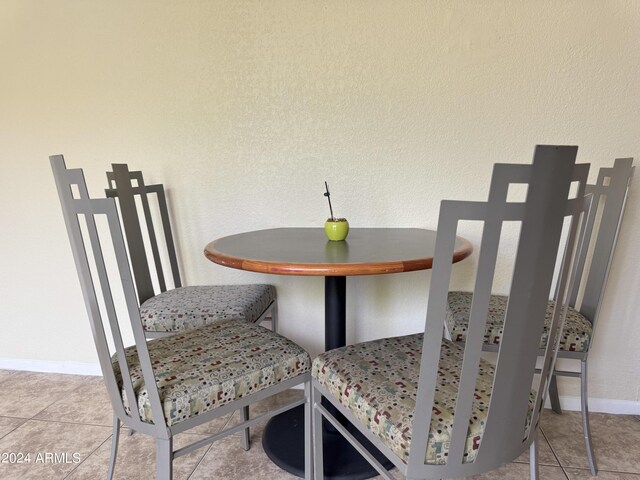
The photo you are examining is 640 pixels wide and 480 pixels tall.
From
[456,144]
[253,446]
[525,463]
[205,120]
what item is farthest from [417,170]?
[253,446]

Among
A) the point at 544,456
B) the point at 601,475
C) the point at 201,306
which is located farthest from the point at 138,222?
the point at 601,475

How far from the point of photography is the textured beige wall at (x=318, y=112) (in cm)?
164

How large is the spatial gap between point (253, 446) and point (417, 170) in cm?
143

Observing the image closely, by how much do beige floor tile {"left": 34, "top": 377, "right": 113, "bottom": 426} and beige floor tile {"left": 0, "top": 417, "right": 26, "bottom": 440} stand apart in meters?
0.07

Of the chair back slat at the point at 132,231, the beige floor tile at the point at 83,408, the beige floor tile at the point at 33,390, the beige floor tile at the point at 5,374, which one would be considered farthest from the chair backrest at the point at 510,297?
the beige floor tile at the point at 5,374

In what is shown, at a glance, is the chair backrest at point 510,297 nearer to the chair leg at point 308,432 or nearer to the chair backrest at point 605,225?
the chair leg at point 308,432

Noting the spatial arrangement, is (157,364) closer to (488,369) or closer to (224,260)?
(224,260)

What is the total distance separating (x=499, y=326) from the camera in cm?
146

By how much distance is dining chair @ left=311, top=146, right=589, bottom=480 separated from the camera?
0.72m

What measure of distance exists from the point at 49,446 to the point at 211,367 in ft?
3.81

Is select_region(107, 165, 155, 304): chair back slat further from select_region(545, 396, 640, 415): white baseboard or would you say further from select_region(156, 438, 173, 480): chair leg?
select_region(545, 396, 640, 415): white baseboard

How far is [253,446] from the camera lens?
5.39ft

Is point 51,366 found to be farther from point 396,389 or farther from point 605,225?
point 605,225

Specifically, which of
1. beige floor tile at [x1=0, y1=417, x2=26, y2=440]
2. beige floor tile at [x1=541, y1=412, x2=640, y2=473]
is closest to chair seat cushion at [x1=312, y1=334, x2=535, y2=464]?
beige floor tile at [x1=541, y1=412, x2=640, y2=473]
